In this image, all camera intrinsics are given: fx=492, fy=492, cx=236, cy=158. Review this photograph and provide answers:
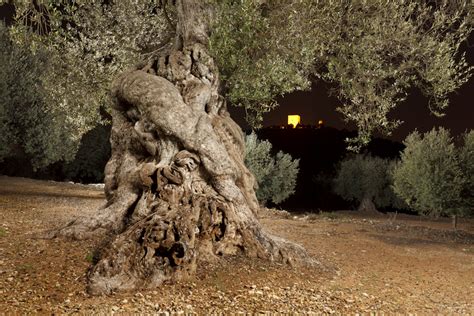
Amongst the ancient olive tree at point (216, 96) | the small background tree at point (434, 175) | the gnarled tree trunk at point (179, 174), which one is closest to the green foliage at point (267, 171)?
the small background tree at point (434, 175)

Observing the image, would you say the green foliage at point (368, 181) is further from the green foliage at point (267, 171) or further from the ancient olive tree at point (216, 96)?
the ancient olive tree at point (216, 96)

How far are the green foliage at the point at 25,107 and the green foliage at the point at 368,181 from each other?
24.7 m

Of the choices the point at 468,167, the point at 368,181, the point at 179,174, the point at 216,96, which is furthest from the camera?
the point at 368,181

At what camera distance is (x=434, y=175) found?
79.3 ft

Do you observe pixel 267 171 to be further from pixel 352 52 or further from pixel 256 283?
pixel 256 283

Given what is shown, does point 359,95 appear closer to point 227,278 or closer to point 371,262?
point 371,262

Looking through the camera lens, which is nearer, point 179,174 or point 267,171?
point 179,174

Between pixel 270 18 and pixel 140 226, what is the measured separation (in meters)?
5.57

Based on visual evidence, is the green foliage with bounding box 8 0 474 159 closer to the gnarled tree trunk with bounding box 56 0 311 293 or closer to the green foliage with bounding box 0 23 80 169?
the gnarled tree trunk with bounding box 56 0 311 293

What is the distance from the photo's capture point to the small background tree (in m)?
23.1

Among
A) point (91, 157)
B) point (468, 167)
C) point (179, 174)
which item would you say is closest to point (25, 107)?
point (91, 157)

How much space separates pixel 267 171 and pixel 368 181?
40.2 feet

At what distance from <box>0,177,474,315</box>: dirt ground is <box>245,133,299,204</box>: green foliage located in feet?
62.9

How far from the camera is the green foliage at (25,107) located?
76.1 feet
